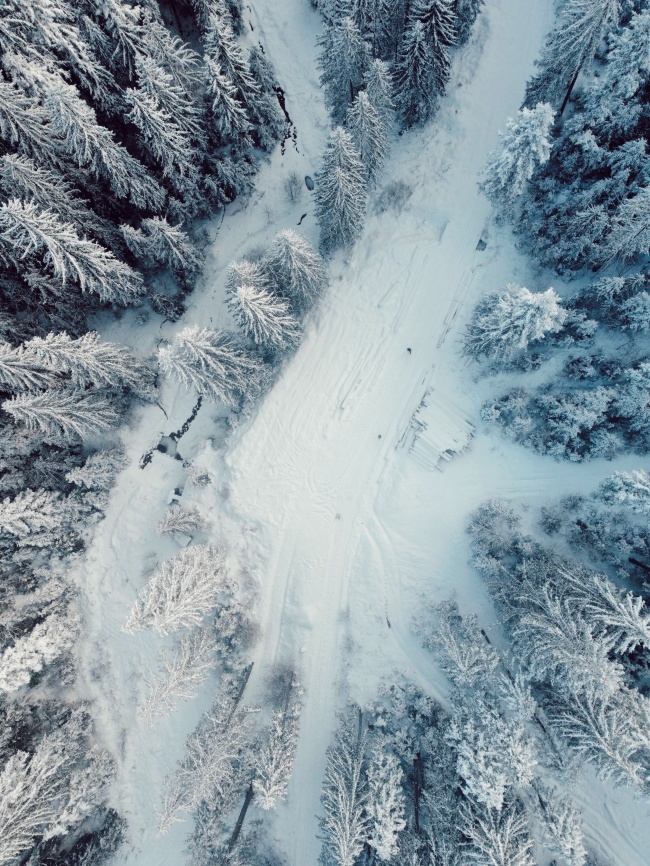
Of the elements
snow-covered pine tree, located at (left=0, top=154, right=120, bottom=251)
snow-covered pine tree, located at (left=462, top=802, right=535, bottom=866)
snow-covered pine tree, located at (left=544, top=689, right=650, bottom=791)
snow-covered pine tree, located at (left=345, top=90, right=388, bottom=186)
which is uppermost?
snow-covered pine tree, located at (left=345, top=90, right=388, bottom=186)

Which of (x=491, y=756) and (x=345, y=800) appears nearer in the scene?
(x=491, y=756)

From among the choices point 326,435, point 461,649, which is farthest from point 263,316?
point 461,649

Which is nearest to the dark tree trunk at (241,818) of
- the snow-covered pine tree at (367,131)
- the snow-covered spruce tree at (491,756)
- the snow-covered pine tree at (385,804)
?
the snow-covered pine tree at (385,804)

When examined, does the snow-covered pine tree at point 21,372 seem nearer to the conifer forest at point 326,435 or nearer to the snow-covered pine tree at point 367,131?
the conifer forest at point 326,435

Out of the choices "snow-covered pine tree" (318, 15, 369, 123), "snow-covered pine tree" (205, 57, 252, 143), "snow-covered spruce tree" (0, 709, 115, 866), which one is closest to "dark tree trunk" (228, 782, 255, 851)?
"snow-covered spruce tree" (0, 709, 115, 866)

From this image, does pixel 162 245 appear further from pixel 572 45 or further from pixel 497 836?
pixel 497 836

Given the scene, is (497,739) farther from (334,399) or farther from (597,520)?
(334,399)

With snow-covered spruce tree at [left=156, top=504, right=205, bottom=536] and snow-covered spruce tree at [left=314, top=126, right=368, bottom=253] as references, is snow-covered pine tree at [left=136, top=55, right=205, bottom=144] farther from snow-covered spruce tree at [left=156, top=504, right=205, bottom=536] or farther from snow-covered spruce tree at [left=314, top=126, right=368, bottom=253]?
snow-covered spruce tree at [left=156, top=504, right=205, bottom=536]
